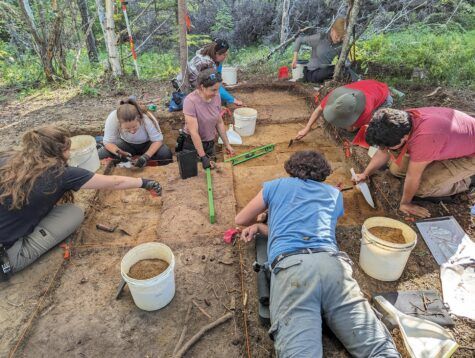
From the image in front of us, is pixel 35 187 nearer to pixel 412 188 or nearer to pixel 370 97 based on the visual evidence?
pixel 412 188

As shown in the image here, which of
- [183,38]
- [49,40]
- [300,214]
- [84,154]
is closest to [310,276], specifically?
[300,214]

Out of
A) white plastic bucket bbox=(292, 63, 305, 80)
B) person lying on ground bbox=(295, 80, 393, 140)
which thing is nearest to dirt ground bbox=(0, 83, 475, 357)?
person lying on ground bbox=(295, 80, 393, 140)

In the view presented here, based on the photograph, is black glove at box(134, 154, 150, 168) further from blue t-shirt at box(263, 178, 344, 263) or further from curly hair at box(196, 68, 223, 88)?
blue t-shirt at box(263, 178, 344, 263)

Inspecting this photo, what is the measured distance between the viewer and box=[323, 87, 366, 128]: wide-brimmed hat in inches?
141

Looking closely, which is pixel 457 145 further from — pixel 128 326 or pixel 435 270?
pixel 128 326

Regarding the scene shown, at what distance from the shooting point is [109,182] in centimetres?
267

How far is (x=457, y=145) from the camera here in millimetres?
2672

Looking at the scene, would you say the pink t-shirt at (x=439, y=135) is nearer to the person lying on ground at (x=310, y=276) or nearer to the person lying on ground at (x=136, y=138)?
the person lying on ground at (x=310, y=276)

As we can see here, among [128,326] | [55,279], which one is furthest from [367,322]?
[55,279]

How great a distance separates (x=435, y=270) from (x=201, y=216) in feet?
6.60

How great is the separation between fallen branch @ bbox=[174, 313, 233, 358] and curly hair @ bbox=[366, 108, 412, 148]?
1.80m

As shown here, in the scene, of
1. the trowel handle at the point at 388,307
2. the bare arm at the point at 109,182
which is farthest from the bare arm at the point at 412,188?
the bare arm at the point at 109,182

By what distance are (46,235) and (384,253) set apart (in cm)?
260

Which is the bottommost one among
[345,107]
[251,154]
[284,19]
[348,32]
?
[251,154]
